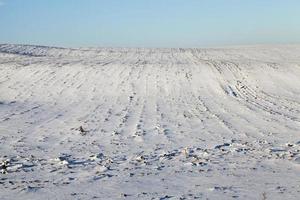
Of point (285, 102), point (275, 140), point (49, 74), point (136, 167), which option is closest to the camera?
point (136, 167)

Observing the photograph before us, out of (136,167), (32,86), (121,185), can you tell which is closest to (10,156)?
(136,167)

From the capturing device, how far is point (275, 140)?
479 inches

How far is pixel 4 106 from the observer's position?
783 inches

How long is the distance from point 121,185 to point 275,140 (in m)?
5.23

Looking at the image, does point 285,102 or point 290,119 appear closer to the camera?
point 290,119

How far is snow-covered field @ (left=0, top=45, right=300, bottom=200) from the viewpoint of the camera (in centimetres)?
806

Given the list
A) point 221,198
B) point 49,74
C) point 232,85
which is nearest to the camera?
point 221,198

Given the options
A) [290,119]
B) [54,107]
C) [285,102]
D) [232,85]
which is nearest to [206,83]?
[232,85]

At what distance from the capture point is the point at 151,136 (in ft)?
43.7

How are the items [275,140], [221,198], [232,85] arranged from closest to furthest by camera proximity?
[221,198] → [275,140] → [232,85]

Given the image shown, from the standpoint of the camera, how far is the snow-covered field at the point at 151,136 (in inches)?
317

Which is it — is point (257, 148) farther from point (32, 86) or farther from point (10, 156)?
point (32, 86)

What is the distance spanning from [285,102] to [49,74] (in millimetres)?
15732

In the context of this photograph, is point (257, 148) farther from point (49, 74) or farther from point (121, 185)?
point (49, 74)
